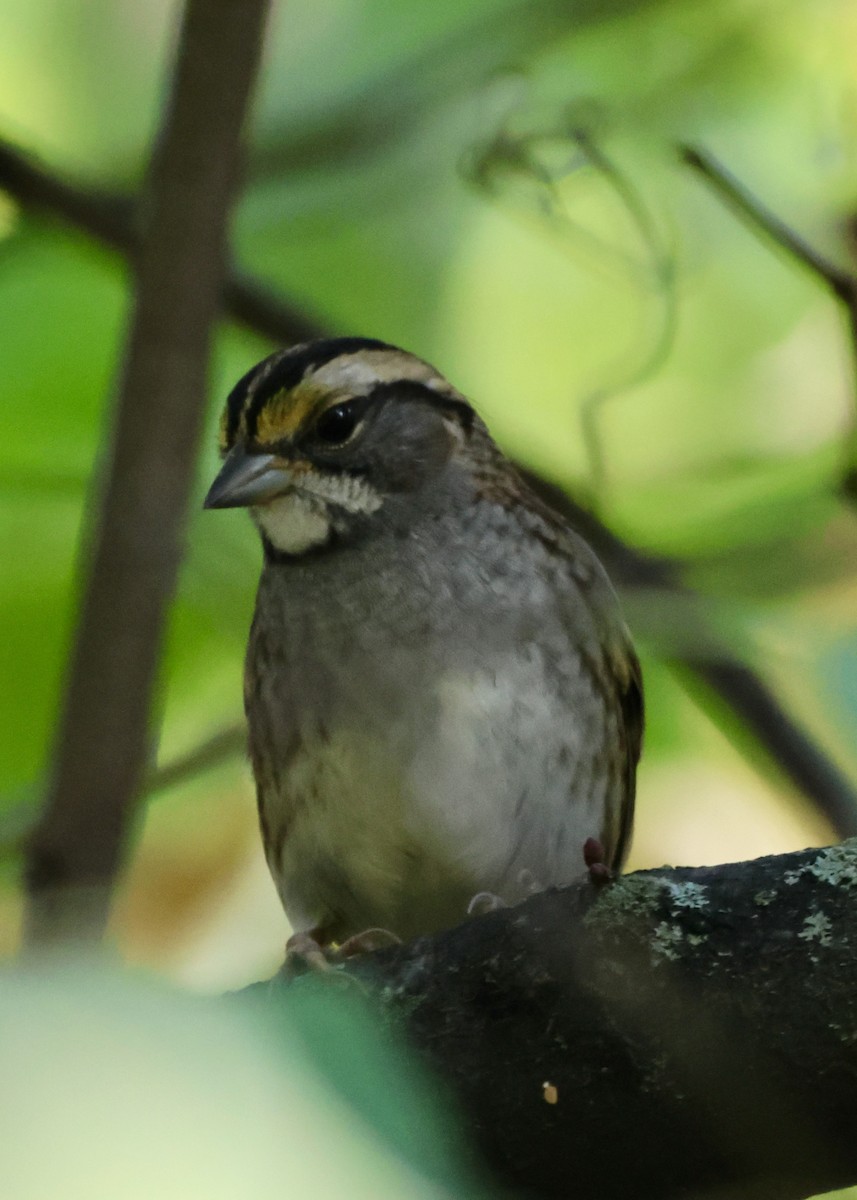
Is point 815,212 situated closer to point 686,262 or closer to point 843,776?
point 686,262

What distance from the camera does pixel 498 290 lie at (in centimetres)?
350

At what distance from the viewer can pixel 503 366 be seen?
3.52 meters

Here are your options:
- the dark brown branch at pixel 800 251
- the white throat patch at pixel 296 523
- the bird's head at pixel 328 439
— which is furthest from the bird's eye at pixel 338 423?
the dark brown branch at pixel 800 251

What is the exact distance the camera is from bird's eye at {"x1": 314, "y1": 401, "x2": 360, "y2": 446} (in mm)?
2795

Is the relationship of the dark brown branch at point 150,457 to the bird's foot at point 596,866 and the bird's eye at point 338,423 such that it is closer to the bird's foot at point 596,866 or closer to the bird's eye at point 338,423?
the bird's eye at point 338,423

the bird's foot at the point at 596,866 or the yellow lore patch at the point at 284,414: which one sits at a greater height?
the yellow lore patch at the point at 284,414

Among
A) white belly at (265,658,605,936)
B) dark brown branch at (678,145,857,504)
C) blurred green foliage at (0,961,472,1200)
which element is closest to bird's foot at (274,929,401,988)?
white belly at (265,658,605,936)

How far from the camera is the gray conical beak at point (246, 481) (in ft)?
8.66

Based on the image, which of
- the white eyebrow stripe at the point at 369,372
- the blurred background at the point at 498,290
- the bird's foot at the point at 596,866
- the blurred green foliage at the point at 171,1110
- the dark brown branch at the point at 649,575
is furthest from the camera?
the blurred background at the point at 498,290

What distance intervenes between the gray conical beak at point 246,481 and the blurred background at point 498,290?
18.2 inches

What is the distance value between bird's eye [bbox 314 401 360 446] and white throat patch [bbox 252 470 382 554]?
6cm

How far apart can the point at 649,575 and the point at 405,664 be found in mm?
586

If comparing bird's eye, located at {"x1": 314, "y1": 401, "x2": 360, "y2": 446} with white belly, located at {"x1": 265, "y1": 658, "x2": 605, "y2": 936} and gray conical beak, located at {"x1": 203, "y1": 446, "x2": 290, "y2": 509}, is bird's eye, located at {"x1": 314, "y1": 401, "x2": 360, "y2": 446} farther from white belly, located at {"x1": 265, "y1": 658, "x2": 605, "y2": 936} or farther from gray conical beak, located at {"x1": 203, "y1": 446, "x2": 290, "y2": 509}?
white belly, located at {"x1": 265, "y1": 658, "x2": 605, "y2": 936}

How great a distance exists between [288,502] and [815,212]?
1.25 m
